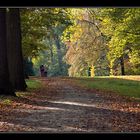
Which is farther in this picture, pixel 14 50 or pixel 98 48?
pixel 98 48

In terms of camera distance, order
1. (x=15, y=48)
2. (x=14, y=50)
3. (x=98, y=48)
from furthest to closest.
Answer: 1. (x=98, y=48)
2. (x=15, y=48)
3. (x=14, y=50)

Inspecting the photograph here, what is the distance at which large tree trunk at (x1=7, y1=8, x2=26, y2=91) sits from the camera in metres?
24.1

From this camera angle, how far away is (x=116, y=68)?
5747cm

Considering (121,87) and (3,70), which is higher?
(3,70)

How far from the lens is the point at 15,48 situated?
24.8 meters

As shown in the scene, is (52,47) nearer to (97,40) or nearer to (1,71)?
(97,40)

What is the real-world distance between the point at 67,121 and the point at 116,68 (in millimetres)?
45048

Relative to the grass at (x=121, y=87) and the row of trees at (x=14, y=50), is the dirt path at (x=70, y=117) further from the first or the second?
the grass at (x=121, y=87)

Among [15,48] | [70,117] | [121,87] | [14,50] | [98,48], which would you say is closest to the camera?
[70,117]

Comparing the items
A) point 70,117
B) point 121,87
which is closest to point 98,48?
point 121,87

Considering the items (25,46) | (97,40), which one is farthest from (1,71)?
(97,40)

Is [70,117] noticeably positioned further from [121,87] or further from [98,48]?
[98,48]

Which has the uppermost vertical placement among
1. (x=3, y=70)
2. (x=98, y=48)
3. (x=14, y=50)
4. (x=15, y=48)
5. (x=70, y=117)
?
(x=98, y=48)

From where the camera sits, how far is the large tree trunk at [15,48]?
79.2 feet
